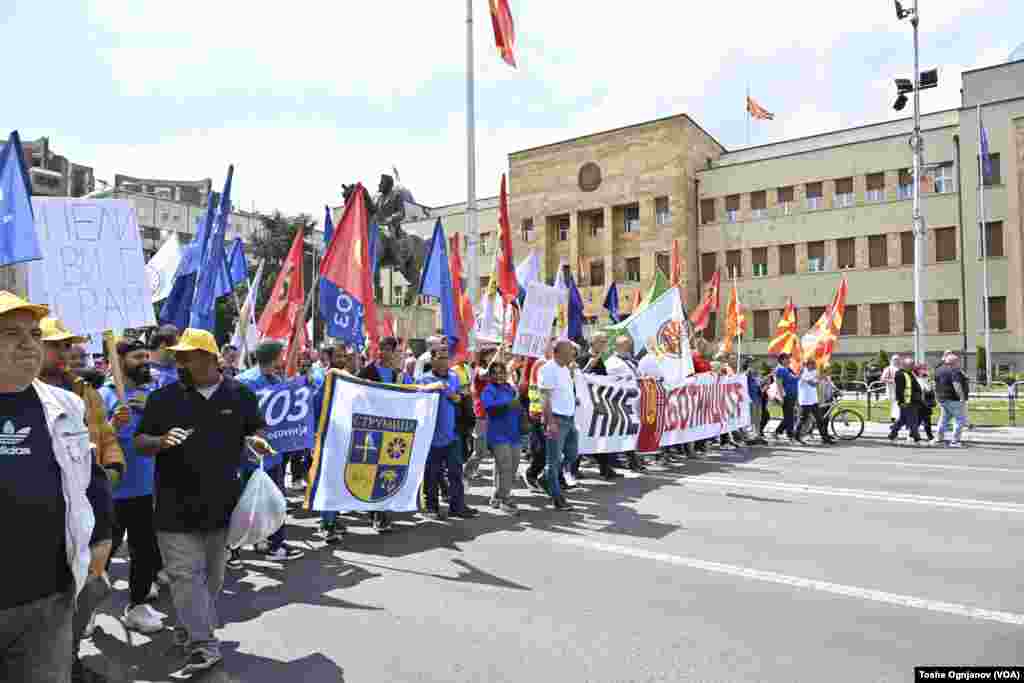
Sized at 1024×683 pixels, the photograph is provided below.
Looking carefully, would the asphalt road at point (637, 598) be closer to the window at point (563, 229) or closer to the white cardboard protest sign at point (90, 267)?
the white cardboard protest sign at point (90, 267)

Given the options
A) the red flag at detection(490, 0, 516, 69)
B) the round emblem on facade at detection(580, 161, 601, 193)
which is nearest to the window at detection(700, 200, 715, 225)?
the round emblem on facade at detection(580, 161, 601, 193)

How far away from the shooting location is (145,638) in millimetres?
4523

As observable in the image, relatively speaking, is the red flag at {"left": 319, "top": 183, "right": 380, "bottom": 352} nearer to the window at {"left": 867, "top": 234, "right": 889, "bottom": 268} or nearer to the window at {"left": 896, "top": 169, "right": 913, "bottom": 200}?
the window at {"left": 867, "top": 234, "right": 889, "bottom": 268}

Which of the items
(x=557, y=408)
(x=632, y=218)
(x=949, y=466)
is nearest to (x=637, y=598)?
(x=557, y=408)

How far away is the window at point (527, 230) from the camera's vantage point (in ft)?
183

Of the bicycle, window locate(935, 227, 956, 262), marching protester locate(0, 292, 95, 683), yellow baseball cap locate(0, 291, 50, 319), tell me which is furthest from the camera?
window locate(935, 227, 956, 262)

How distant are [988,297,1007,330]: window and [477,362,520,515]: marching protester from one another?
136 feet

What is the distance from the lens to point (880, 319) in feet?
146

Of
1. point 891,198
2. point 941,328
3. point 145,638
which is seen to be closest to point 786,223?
point 891,198

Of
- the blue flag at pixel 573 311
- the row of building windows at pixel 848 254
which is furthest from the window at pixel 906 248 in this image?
the blue flag at pixel 573 311

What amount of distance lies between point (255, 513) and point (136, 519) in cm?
112

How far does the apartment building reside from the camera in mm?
40875

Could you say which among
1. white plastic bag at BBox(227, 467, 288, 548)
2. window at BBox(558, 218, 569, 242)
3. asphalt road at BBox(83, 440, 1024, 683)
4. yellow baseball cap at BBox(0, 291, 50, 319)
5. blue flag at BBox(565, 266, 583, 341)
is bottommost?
asphalt road at BBox(83, 440, 1024, 683)

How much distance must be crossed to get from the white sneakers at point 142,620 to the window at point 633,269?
1926 inches
